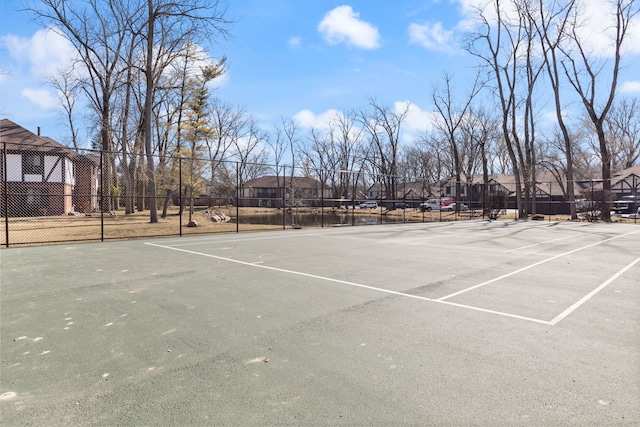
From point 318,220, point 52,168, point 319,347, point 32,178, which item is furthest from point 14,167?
point 319,347

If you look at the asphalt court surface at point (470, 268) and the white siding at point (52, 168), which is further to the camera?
the white siding at point (52, 168)

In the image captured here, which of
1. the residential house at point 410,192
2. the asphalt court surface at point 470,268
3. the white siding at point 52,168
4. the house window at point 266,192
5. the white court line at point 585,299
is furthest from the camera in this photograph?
the house window at point 266,192

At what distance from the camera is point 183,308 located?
4.63 meters

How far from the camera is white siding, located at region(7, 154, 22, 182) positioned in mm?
29391

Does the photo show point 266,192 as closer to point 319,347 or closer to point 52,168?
point 52,168

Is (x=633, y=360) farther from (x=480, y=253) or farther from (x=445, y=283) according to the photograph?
(x=480, y=253)

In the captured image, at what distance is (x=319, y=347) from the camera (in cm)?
337

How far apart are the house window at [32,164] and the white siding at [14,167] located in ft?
0.93

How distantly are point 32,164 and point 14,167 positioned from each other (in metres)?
1.22

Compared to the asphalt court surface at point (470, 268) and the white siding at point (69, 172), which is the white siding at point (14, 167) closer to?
the white siding at point (69, 172)

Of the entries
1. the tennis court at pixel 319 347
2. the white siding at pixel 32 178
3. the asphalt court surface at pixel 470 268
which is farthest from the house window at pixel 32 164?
the tennis court at pixel 319 347

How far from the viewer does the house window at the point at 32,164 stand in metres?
30.2

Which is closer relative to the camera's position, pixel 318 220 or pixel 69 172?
pixel 318 220

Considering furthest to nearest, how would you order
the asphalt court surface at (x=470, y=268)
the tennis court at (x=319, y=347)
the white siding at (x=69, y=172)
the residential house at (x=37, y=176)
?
the white siding at (x=69, y=172) → the residential house at (x=37, y=176) → the asphalt court surface at (x=470, y=268) → the tennis court at (x=319, y=347)
